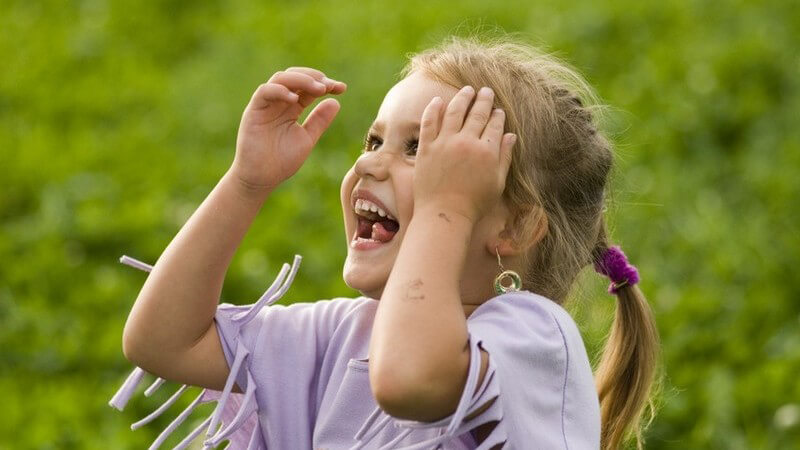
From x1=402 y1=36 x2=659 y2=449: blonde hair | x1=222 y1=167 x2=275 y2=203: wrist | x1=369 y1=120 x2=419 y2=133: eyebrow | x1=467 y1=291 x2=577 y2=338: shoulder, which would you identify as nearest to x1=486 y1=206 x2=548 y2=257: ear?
x1=402 y1=36 x2=659 y2=449: blonde hair

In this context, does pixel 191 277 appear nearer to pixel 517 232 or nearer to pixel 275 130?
pixel 275 130

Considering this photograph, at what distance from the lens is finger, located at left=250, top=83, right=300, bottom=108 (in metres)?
2.43

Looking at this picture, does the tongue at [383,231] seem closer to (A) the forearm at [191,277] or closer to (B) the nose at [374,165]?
(B) the nose at [374,165]

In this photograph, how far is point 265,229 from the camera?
5.73 meters

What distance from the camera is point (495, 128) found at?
227cm

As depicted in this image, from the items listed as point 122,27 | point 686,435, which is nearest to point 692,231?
point 686,435

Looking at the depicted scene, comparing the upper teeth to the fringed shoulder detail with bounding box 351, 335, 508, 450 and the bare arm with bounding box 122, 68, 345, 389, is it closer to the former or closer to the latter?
the bare arm with bounding box 122, 68, 345, 389

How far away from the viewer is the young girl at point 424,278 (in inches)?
82.5

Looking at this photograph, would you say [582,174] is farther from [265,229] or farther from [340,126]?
[340,126]

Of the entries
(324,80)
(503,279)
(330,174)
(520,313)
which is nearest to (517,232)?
(503,279)

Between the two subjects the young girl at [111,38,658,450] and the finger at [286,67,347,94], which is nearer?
the young girl at [111,38,658,450]

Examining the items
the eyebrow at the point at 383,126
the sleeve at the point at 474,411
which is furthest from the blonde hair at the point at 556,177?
the sleeve at the point at 474,411

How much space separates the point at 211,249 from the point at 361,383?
361mm

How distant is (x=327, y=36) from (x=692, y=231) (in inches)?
163
